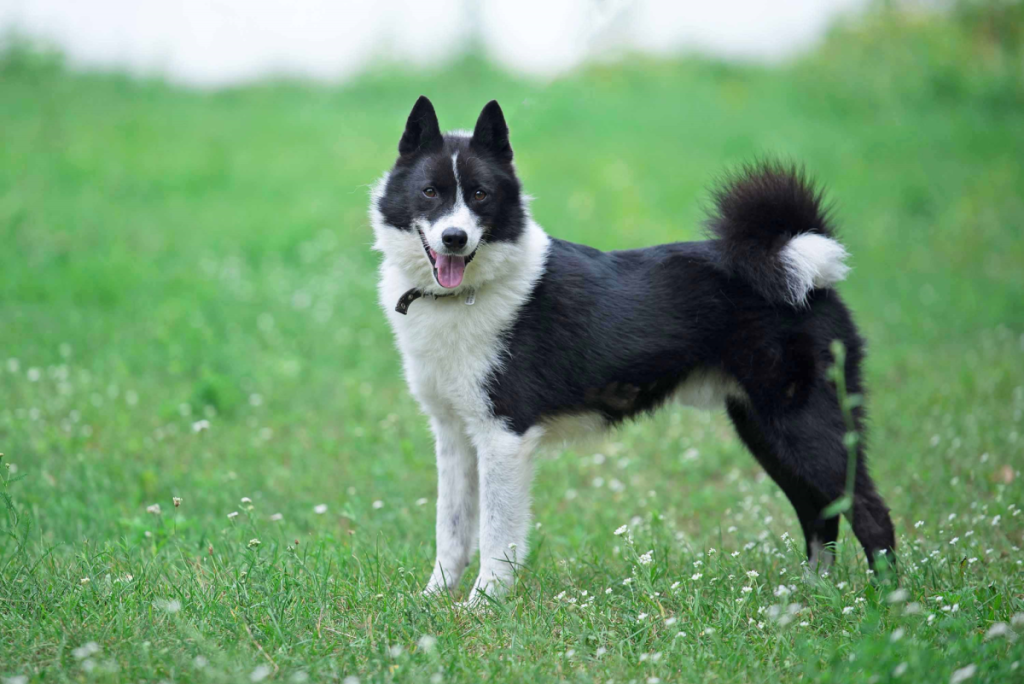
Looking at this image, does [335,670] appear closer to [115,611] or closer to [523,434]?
[115,611]

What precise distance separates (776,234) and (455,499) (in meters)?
1.65

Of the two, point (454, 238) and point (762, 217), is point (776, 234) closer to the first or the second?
point (762, 217)

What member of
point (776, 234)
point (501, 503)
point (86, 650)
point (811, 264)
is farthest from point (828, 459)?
point (86, 650)

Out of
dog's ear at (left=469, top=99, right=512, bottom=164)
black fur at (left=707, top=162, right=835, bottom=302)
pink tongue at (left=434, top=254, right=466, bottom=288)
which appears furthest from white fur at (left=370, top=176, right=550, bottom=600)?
black fur at (left=707, top=162, right=835, bottom=302)

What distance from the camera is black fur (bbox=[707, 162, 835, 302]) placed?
3.48 meters

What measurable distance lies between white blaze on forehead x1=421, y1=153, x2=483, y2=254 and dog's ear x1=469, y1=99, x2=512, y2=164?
0.58ft

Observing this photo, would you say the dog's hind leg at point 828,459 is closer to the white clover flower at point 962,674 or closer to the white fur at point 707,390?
the white fur at point 707,390

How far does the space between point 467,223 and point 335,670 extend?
153cm

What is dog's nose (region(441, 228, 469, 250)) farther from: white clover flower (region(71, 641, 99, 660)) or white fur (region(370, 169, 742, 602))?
white clover flower (region(71, 641, 99, 660))

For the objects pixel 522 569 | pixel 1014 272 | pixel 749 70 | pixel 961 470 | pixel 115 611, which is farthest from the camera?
pixel 749 70

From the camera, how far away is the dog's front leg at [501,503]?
3.26 metres

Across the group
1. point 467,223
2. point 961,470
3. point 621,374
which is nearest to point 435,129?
point 467,223

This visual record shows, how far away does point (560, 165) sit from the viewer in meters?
10.5

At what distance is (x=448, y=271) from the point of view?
10.5 ft
